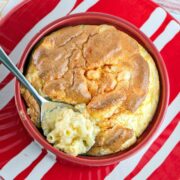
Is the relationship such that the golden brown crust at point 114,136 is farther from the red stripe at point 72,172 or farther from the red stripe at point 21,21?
the red stripe at point 21,21

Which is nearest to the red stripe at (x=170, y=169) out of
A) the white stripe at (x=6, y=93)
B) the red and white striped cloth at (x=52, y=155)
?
the red and white striped cloth at (x=52, y=155)

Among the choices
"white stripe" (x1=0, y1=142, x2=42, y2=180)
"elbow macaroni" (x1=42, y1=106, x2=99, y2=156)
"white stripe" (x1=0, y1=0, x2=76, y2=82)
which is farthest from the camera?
"white stripe" (x1=0, y1=0, x2=76, y2=82)

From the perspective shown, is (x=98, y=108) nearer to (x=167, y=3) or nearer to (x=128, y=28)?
(x=128, y=28)

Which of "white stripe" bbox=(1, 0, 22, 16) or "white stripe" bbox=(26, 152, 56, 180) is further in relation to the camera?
"white stripe" bbox=(1, 0, 22, 16)

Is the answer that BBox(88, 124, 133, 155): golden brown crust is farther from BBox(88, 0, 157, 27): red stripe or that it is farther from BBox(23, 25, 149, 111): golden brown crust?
BBox(88, 0, 157, 27): red stripe

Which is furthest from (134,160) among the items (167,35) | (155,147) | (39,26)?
(39,26)

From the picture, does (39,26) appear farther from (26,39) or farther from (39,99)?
(39,99)

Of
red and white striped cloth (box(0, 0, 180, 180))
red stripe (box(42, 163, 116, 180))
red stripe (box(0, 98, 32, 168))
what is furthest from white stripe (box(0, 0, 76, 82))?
red stripe (box(42, 163, 116, 180))
